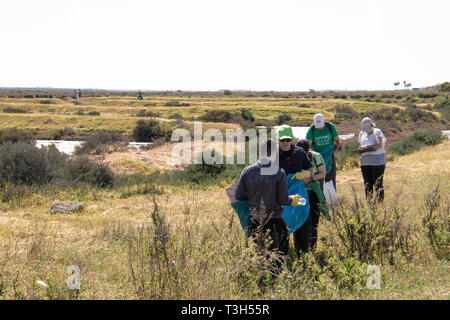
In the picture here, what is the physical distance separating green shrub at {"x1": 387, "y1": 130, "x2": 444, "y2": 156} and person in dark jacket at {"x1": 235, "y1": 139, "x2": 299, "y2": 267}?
15.3m

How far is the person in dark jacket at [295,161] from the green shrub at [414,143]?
1465 cm

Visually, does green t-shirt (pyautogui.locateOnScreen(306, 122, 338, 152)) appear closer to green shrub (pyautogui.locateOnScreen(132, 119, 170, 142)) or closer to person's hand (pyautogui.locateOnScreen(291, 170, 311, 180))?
person's hand (pyautogui.locateOnScreen(291, 170, 311, 180))

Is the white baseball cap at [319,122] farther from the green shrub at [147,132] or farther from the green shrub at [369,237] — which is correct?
the green shrub at [147,132]

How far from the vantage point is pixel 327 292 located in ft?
11.9

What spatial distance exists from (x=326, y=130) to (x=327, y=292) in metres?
2.93

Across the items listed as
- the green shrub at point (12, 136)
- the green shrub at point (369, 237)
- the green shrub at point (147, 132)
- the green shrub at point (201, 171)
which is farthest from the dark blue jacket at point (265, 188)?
the green shrub at point (147, 132)

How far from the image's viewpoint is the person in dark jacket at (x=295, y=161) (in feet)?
14.7

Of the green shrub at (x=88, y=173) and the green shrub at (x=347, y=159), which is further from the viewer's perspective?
the green shrub at (x=347, y=159)

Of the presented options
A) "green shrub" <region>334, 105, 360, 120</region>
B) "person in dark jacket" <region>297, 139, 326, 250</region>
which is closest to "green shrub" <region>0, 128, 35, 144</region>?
"person in dark jacket" <region>297, 139, 326, 250</region>

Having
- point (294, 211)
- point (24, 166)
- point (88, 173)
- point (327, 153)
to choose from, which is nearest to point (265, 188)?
point (294, 211)

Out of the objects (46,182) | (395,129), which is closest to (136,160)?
(46,182)

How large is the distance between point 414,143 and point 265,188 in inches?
681

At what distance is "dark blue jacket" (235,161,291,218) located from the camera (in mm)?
4027
